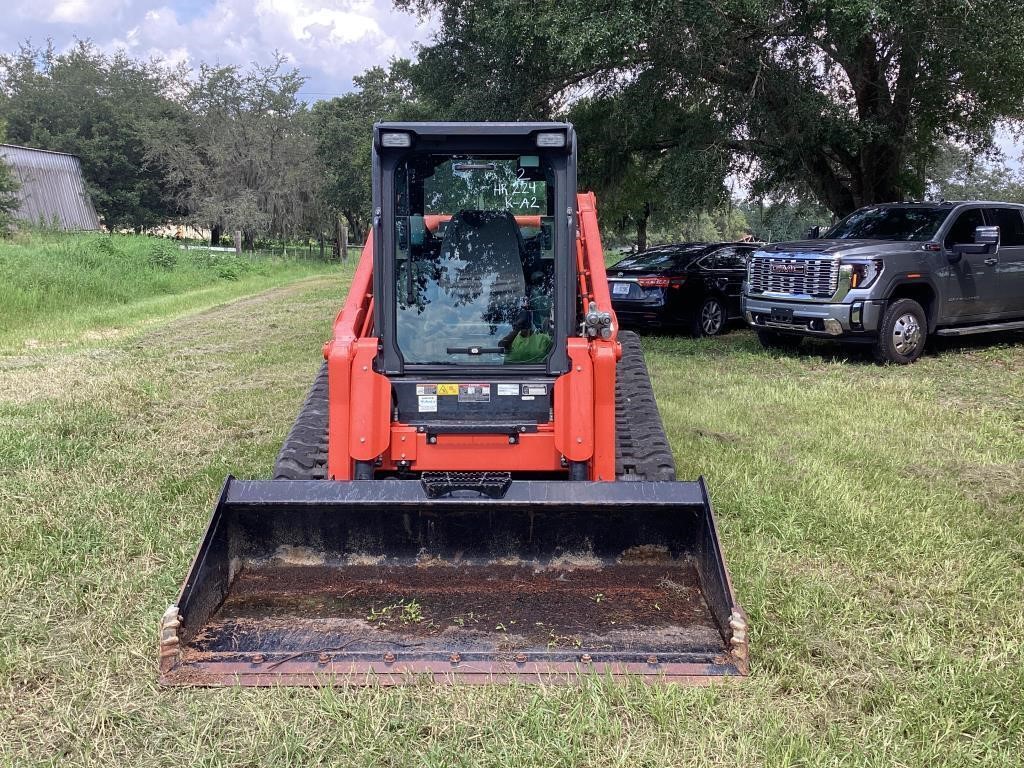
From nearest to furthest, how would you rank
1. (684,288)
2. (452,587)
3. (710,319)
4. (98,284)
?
(452,587) → (684,288) → (710,319) → (98,284)

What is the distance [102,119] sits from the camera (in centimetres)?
5141

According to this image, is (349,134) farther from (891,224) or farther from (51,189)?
(891,224)

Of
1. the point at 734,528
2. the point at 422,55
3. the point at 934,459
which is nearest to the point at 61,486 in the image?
the point at 734,528

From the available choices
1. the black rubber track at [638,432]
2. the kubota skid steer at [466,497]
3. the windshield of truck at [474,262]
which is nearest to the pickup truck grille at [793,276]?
the black rubber track at [638,432]

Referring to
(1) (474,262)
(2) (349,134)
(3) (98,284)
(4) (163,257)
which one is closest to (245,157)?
(2) (349,134)

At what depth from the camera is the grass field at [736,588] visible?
9.82ft

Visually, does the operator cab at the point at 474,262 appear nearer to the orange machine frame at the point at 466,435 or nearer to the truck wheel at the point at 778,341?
the orange machine frame at the point at 466,435

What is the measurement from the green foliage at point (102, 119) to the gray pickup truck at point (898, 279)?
142 ft

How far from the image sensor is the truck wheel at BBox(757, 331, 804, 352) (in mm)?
11742

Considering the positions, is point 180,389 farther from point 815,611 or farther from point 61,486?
point 815,611

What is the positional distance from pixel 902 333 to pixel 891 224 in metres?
1.73

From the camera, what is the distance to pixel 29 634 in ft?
12.1

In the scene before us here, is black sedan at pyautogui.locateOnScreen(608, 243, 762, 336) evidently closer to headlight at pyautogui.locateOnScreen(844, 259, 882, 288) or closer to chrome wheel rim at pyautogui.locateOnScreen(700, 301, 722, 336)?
chrome wheel rim at pyautogui.locateOnScreen(700, 301, 722, 336)

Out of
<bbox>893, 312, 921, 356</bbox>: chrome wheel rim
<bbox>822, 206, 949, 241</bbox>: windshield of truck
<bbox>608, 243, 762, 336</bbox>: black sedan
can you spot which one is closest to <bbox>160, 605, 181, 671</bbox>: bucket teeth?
<bbox>893, 312, 921, 356</bbox>: chrome wheel rim
